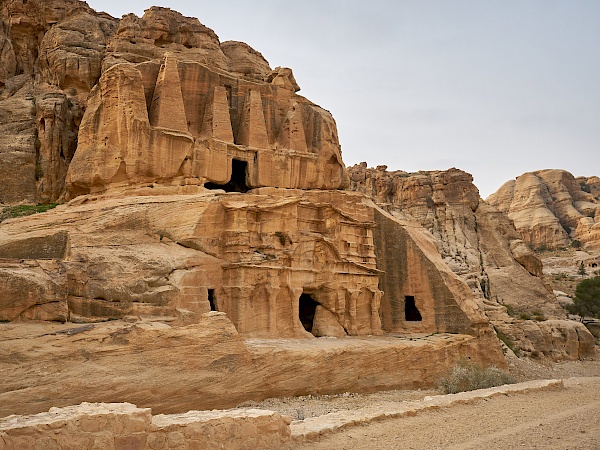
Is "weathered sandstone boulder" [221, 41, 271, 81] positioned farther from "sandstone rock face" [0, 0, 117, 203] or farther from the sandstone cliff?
"sandstone rock face" [0, 0, 117, 203]

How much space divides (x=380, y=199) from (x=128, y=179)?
Result: 45281mm

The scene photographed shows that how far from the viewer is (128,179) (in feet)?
87.0

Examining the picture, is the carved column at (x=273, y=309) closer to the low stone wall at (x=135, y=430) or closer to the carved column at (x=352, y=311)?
the carved column at (x=352, y=311)

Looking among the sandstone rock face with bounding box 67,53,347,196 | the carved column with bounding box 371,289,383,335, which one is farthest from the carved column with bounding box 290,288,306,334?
the sandstone rock face with bounding box 67,53,347,196

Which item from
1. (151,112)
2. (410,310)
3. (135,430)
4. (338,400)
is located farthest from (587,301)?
(135,430)

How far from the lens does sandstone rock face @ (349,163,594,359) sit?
46.8 metres

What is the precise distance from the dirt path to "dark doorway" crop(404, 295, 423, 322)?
14626mm

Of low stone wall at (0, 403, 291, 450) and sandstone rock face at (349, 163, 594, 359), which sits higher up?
sandstone rock face at (349, 163, 594, 359)

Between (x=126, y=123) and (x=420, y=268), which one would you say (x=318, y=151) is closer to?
(x=420, y=268)

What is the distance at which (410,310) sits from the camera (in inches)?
1246

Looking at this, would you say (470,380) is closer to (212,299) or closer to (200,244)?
(212,299)

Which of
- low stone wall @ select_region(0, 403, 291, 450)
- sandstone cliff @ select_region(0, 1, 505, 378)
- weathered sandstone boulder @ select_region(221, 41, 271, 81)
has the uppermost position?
weathered sandstone boulder @ select_region(221, 41, 271, 81)

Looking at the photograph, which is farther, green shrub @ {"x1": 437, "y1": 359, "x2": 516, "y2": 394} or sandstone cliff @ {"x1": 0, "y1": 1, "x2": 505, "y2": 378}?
green shrub @ {"x1": 437, "y1": 359, "x2": 516, "y2": 394}

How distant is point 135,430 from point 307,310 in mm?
20441
